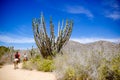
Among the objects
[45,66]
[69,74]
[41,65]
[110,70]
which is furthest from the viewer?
[41,65]

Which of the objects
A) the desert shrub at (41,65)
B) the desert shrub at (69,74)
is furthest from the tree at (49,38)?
the desert shrub at (69,74)

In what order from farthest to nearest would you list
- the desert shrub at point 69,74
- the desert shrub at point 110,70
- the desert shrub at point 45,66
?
the desert shrub at point 45,66 → the desert shrub at point 69,74 → the desert shrub at point 110,70

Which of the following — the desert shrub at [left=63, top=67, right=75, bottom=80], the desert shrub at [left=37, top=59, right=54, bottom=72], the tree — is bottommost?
the desert shrub at [left=63, top=67, right=75, bottom=80]

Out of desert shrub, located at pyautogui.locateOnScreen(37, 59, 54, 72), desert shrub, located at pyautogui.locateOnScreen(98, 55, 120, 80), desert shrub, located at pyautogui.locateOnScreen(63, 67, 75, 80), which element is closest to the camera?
desert shrub, located at pyautogui.locateOnScreen(98, 55, 120, 80)

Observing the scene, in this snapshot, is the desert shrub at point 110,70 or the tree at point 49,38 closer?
the desert shrub at point 110,70

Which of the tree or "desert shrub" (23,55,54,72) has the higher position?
the tree

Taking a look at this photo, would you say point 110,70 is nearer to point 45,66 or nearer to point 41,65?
point 45,66

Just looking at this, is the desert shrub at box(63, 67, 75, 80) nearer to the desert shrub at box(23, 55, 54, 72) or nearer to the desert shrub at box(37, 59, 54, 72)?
the desert shrub at box(23, 55, 54, 72)

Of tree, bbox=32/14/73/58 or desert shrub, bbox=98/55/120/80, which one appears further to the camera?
tree, bbox=32/14/73/58

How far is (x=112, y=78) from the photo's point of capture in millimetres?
6625

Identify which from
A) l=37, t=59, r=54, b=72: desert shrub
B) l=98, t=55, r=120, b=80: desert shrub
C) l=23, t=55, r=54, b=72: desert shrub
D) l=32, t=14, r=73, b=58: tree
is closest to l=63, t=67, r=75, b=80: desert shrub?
l=98, t=55, r=120, b=80: desert shrub

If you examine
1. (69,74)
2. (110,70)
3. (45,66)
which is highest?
(45,66)

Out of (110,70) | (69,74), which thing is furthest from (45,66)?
(110,70)

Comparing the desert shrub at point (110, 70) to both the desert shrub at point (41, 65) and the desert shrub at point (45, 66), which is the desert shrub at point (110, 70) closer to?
the desert shrub at point (41, 65)
